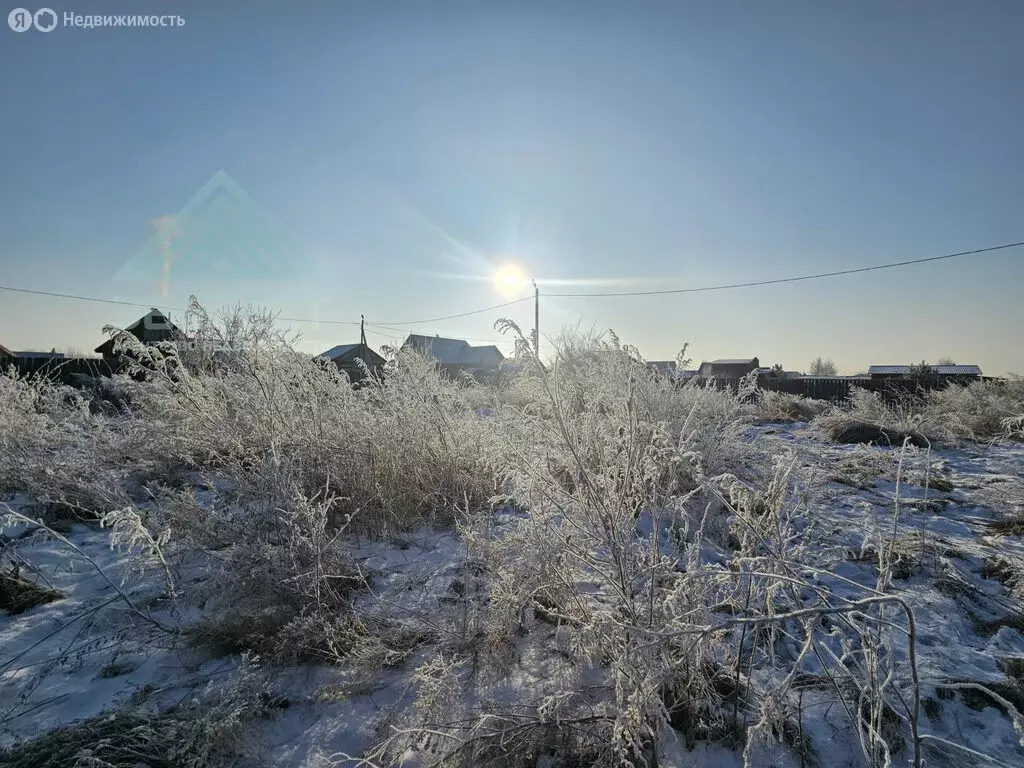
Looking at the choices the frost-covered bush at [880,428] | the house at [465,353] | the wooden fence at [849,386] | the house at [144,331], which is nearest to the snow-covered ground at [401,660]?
the frost-covered bush at [880,428]

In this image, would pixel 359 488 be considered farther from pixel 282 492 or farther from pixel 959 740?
pixel 959 740

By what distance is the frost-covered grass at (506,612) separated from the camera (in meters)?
1.66

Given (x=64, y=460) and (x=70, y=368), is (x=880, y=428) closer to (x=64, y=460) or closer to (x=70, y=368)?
(x=64, y=460)

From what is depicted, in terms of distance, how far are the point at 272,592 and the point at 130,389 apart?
333 centimetres

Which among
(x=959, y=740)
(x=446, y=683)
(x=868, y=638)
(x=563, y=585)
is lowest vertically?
(x=959, y=740)

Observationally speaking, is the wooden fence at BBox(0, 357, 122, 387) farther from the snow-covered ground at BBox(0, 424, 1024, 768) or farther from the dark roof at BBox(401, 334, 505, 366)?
the dark roof at BBox(401, 334, 505, 366)

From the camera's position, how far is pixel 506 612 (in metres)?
2.24

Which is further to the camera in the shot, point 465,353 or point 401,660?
point 465,353

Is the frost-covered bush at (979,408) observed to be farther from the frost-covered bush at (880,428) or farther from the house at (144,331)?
the house at (144,331)

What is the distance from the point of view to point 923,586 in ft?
8.78

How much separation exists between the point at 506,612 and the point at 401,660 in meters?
0.51

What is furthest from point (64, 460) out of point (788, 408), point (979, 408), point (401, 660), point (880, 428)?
point (788, 408)

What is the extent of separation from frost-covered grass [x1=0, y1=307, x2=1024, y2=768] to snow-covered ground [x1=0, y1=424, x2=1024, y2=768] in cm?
1

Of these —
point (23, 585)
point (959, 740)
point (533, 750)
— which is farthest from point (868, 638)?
point (23, 585)
